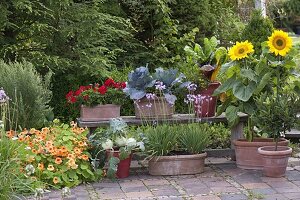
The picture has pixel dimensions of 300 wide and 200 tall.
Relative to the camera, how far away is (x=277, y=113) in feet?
17.0

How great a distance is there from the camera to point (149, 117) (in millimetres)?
5773

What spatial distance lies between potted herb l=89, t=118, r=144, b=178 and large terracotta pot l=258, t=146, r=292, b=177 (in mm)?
1171

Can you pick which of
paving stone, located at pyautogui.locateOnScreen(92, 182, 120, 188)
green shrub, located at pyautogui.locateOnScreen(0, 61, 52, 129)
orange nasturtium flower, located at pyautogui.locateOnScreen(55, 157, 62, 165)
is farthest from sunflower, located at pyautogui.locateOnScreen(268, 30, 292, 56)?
green shrub, located at pyautogui.locateOnScreen(0, 61, 52, 129)

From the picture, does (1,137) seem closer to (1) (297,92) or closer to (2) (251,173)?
(2) (251,173)

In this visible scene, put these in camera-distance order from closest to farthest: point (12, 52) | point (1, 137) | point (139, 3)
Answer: point (1, 137) → point (12, 52) → point (139, 3)

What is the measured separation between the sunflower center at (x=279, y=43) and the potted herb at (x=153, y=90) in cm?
104

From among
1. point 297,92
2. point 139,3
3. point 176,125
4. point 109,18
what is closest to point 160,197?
point 176,125

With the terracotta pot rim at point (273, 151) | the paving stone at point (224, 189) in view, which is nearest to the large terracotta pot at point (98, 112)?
the paving stone at point (224, 189)

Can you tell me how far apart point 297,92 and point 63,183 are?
2.50m

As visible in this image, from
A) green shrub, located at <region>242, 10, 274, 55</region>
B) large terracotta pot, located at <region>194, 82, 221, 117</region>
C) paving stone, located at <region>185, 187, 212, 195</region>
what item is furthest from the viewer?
green shrub, located at <region>242, 10, 274, 55</region>

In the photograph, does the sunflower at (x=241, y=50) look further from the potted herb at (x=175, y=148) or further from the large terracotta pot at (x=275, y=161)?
the large terracotta pot at (x=275, y=161)

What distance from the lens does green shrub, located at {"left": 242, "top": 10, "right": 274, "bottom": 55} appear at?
25.6ft

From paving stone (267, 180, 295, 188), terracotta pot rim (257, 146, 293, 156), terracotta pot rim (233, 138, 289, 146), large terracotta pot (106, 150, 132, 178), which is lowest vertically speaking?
paving stone (267, 180, 295, 188)

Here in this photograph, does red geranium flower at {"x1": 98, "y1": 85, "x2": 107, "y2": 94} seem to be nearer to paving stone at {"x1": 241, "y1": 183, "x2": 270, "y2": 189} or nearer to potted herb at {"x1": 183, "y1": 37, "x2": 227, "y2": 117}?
potted herb at {"x1": 183, "y1": 37, "x2": 227, "y2": 117}
